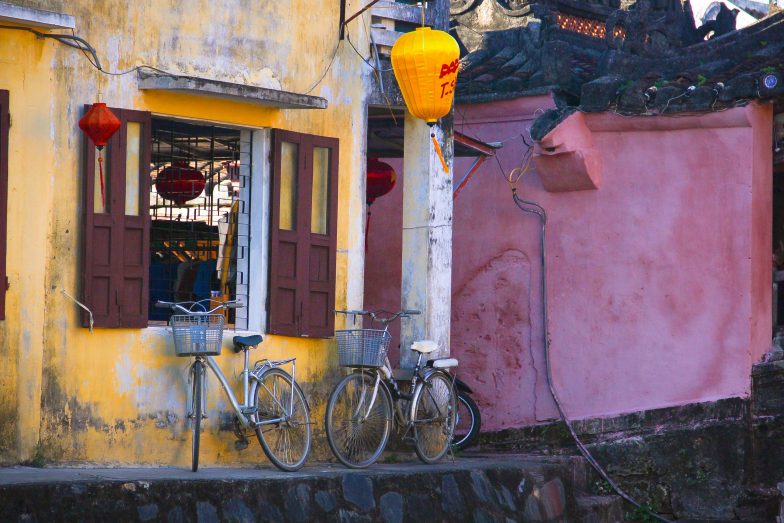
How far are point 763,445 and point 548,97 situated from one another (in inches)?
168

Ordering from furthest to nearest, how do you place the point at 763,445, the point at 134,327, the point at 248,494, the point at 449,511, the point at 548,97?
the point at 548,97 → the point at 763,445 → the point at 449,511 → the point at 134,327 → the point at 248,494

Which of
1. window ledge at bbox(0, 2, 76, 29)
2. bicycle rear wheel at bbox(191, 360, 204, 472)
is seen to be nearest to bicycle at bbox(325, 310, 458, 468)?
bicycle rear wheel at bbox(191, 360, 204, 472)

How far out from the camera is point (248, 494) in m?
10.2

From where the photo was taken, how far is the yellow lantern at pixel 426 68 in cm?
1194

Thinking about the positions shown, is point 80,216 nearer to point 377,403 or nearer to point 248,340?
point 248,340

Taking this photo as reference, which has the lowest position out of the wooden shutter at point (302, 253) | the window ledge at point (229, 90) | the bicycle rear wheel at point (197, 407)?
the bicycle rear wheel at point (197, 407)

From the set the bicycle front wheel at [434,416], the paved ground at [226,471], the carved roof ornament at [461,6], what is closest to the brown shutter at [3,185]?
the paved ground at [226,471]

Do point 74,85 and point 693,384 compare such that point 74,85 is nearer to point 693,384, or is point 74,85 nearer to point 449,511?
point 449,511

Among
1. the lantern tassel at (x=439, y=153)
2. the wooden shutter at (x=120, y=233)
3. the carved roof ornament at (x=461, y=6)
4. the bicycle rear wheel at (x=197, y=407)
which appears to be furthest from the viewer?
the carved roof ornament at (x=461, y=6)

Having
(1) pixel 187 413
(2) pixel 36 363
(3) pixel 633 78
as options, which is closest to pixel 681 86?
(3) pixel 633 78

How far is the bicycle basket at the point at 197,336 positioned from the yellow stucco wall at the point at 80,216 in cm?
41

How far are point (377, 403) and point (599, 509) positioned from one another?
2.57m

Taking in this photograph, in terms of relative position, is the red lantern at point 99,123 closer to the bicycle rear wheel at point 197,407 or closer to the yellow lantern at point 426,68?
the bicycle rear wheel at point 197,407

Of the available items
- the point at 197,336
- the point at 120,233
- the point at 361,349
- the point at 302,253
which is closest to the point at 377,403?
the point at 361,349
